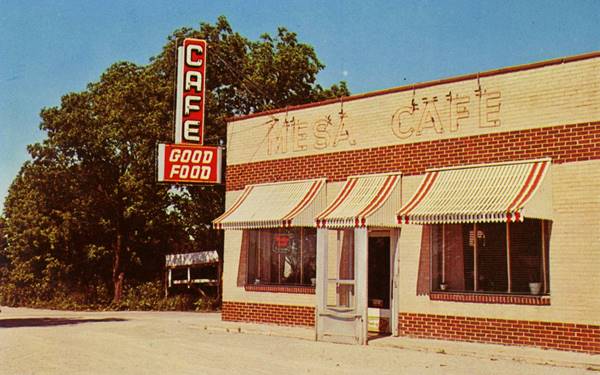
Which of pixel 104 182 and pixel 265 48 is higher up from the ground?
pixel 265 48

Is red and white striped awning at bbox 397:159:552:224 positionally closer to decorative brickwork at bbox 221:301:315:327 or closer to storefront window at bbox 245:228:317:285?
storefront window at bbox 245:228:317:285

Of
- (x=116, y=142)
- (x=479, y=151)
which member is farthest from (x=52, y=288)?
(x=479, y=151)

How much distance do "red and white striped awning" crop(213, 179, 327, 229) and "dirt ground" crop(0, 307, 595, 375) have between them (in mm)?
2735

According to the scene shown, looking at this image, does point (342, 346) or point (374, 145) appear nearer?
point (342, 346)

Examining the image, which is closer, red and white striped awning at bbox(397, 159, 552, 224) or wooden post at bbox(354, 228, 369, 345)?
red and white striped awning at bbox(397, 159, 552, 224)

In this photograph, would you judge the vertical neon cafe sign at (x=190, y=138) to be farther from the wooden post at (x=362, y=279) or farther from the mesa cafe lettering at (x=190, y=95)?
the wooden post at (x=362, y=279)

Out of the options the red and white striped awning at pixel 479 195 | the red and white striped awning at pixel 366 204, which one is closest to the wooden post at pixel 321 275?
the red and white striped awning at pixel 366 204

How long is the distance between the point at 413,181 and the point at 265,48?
16.5 m

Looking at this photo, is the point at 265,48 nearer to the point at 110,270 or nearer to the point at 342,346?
the point at 110,270

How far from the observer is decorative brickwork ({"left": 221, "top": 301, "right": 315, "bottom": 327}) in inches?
679

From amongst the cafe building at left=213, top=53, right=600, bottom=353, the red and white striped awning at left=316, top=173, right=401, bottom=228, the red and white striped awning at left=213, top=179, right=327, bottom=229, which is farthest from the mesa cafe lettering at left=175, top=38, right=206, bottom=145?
the red and white striped awning at left=316, top=173, right=401, bottom=228

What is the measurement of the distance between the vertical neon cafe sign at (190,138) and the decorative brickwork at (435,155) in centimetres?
87

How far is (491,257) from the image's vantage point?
46.2ft

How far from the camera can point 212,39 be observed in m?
29.9
